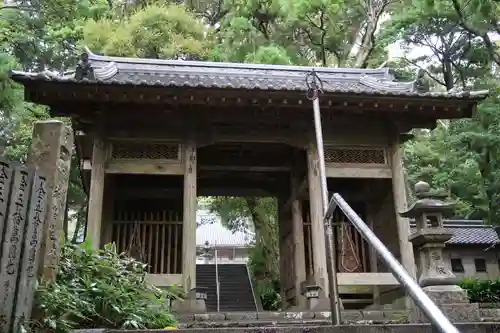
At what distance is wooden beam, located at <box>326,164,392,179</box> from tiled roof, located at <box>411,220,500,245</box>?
6675mm

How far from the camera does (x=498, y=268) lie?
17656mm

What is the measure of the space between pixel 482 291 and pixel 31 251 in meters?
12.8

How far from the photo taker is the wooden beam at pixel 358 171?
32.7 feet

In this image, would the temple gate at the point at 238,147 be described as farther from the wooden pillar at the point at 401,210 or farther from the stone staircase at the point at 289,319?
the stone staircase at the point at 289,319

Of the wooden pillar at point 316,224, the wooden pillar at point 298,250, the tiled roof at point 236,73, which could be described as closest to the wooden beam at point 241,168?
the wooden pillar at point 298,250

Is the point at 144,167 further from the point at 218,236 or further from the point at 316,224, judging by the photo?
the point at 218,236

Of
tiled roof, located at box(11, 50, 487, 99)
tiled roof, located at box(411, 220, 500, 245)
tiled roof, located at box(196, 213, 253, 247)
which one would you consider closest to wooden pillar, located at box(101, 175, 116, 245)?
tiled roof, located at box(11, 50, 487, 99)

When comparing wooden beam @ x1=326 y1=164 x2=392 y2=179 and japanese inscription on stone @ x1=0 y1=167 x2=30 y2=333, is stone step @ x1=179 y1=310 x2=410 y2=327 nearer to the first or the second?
wooden beam @ x1=326 y1=164 x2=392 y2=179

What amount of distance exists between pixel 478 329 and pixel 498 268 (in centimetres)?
1598

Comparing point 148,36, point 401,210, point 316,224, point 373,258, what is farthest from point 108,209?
point 148,36

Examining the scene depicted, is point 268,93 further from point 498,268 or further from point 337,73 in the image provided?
point 498,268

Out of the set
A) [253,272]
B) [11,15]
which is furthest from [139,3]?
[253,272]

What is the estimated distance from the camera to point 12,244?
3824 millimetres

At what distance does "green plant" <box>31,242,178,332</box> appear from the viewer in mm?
4176
